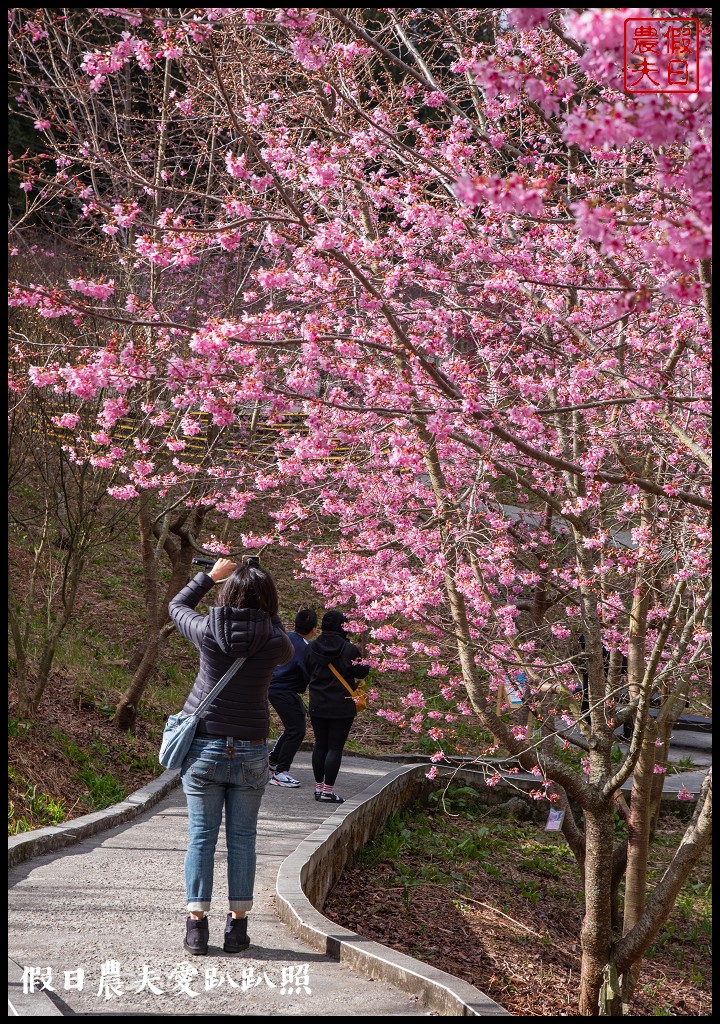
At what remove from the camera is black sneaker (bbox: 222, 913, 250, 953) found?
4.36 metres

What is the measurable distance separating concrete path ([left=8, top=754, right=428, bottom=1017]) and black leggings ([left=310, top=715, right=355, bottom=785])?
174cm

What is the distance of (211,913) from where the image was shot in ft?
16.4

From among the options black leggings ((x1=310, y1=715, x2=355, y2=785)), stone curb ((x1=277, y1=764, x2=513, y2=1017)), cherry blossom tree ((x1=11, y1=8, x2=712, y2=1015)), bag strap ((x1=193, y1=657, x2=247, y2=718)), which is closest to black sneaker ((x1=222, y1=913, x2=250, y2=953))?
stone curb ((x1=277, y1=764, x2=513, y2=1017))

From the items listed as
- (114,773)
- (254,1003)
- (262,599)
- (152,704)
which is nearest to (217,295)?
(152,704)

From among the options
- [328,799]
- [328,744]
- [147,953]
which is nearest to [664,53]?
[147,953]

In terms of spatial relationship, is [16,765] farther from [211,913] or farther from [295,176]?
[295,176]

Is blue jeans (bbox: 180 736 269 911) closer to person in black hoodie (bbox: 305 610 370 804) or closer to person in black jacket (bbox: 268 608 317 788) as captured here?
person in black hoodie (bbox: 305 610 370 804)

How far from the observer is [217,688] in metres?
4.43

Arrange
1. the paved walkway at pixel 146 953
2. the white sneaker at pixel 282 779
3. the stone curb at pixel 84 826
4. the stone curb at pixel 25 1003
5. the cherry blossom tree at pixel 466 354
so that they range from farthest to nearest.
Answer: the white sneaker at pixel 282 779 < the stone curb at pixel 84 826 < the cherry blossom tree at pixel 466 354 < the paved walkway at pixel 146 953 < the stone curb at pixel 25 1003

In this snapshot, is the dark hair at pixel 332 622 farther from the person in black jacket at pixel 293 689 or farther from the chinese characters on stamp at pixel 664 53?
the chinese characters on stamp at pixel 664 53

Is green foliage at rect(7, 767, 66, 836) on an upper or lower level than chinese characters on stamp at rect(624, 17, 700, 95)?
lower

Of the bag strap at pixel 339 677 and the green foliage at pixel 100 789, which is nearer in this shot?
the green foliage at pixel 100 789

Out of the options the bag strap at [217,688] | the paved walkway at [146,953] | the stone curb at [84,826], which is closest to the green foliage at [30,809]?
the stone curb at [84,826]

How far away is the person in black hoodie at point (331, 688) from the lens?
8.02 metres
